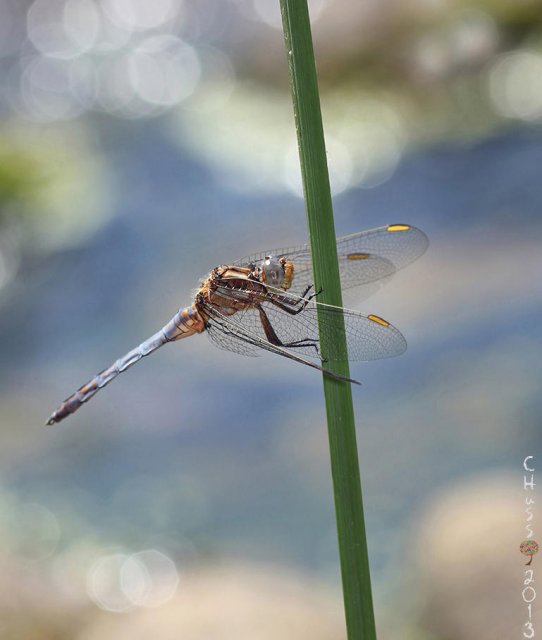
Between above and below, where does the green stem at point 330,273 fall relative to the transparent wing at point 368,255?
below

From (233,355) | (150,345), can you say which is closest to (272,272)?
(150,345)

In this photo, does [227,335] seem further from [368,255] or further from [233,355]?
[233,355]

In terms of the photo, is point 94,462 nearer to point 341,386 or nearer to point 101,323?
point 101,323

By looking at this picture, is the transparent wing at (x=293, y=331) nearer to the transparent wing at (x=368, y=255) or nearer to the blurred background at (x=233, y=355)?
the transparent wing at (x=368, y=255)

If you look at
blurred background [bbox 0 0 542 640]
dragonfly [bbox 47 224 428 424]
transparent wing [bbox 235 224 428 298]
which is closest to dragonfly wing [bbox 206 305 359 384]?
dragonfly [bbox 47 224 428 424]

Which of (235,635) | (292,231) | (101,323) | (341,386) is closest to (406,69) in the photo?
(292,231)

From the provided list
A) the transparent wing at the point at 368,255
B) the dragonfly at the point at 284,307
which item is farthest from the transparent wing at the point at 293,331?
the transparent wing at the point at 368,255

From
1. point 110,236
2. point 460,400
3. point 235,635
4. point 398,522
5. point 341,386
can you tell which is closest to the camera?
point 341,386
